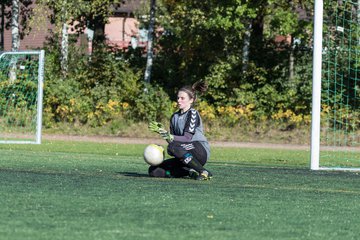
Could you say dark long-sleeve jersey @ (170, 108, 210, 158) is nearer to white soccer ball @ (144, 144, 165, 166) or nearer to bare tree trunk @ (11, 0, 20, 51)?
white soccer ball @ (144, 144, 165, 166)

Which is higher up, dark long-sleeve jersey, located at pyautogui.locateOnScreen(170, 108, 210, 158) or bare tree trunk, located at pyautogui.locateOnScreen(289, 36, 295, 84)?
bare tree trunk, located at pyautogui.locateOnScreen(289, 36, 295, 84)

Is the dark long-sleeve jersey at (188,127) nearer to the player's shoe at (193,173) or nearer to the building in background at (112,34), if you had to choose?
the player's shoe at (193,173)

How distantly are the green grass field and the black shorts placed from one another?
0.34m

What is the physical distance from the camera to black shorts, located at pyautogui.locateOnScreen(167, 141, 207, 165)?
1295 centimetres

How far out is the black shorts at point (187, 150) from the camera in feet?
42.5

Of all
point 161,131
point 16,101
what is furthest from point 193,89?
point 16,101

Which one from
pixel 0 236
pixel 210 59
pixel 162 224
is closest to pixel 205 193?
pixel 162 224

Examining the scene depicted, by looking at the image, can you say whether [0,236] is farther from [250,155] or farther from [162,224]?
[250,155]

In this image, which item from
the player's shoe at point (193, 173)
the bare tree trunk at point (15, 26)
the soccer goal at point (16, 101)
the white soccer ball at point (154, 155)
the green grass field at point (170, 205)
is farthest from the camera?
the bare tree trunk at point (15, 26)

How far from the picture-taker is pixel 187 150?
13.0 m

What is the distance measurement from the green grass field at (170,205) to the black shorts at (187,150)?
1.12 ft

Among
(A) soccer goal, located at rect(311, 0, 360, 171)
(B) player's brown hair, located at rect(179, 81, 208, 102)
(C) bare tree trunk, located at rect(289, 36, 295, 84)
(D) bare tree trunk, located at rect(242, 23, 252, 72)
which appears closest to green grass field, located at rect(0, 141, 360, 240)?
(B) player's brown hair, located at rect(179, 81, 208, 102)

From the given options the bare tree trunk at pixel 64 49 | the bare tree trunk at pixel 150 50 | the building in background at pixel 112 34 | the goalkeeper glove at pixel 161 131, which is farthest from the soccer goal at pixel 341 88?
the building in background at pixel 112 34

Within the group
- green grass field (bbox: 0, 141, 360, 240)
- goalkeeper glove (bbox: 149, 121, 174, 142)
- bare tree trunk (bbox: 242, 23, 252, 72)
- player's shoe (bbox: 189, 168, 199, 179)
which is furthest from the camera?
bare tree trunk (bbox: 242, 23, 252, 72)
